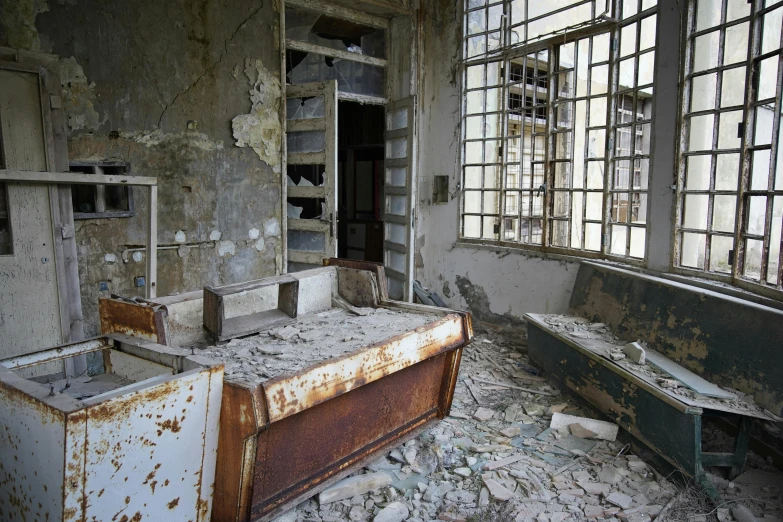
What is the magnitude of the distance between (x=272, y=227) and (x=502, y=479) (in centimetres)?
325

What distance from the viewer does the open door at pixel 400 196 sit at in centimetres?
577

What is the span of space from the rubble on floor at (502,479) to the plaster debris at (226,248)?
8.22 ft

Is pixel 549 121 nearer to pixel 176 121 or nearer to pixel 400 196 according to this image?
pixel 400 196

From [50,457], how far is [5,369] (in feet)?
1.67

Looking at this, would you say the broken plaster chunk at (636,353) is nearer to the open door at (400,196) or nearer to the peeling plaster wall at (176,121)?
the open door at (400,196)

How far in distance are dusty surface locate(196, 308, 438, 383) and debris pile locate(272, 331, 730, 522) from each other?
680 millimetres

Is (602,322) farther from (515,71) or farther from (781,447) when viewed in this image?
(515,71)

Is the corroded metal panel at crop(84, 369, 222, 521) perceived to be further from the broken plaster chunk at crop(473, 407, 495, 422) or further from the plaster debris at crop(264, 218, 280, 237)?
the plaster debris at crop(264, 218, 280, 237)

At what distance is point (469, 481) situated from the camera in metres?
2.89

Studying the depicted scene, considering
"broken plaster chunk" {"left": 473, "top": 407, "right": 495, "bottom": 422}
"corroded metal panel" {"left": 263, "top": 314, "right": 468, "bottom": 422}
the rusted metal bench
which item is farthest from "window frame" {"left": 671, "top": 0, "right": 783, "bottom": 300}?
"corroded metal panel" {"left": 263, "top": 314, "right": 468, "bottom": 422}

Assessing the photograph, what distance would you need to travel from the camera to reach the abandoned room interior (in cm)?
209

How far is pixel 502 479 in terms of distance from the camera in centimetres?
290

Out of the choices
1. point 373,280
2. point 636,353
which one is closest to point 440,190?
point 373,280

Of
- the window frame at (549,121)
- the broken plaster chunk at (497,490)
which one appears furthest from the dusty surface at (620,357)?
the broken plaster chunk at (497,490)
